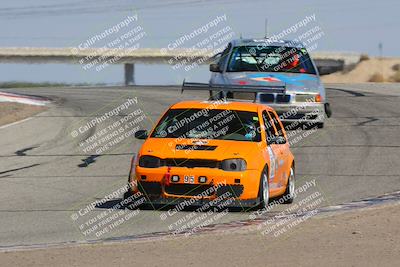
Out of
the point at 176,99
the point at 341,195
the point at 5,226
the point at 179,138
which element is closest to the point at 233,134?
the point at 179,138

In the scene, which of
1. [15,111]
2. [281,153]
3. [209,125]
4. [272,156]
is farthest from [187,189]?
[15,111]

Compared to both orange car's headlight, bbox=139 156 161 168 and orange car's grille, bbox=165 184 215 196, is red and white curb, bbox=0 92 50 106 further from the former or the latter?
orange car's grille, bbox=165 184 215 196

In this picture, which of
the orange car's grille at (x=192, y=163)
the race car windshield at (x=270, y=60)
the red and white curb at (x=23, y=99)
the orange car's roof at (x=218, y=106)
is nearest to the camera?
the orange car's grille at (x=192, y=163)

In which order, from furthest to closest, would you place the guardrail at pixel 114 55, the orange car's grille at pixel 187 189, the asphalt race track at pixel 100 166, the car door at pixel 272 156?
the guardrail at pixel 114 55 < the car door at pixel 272 156 < the orange car's grille at pixel 187 189 < the asphalt race track at pixel 100 166

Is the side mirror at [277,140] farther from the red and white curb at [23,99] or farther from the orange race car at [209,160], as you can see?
the red and white curb at [23,99]

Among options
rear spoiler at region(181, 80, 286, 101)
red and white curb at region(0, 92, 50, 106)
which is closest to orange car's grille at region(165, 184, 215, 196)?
rear spoiler at region(181, 80, 286, 101)

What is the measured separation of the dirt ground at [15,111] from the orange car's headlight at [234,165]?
10722 millimetres

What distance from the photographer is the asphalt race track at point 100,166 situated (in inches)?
426

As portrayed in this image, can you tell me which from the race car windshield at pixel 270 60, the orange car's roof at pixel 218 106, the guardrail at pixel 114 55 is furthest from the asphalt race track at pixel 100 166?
the guardrail at pixel 114 55

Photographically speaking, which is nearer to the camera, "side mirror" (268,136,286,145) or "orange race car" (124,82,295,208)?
"orange race car" (124,82,295,208)

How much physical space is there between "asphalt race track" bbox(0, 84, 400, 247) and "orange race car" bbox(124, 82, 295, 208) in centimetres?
28

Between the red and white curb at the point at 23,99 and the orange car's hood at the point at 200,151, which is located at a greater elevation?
the orange car's hood at the point at 200,151

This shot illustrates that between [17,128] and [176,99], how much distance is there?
6.96m

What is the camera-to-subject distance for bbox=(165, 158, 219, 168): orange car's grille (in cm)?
1147
